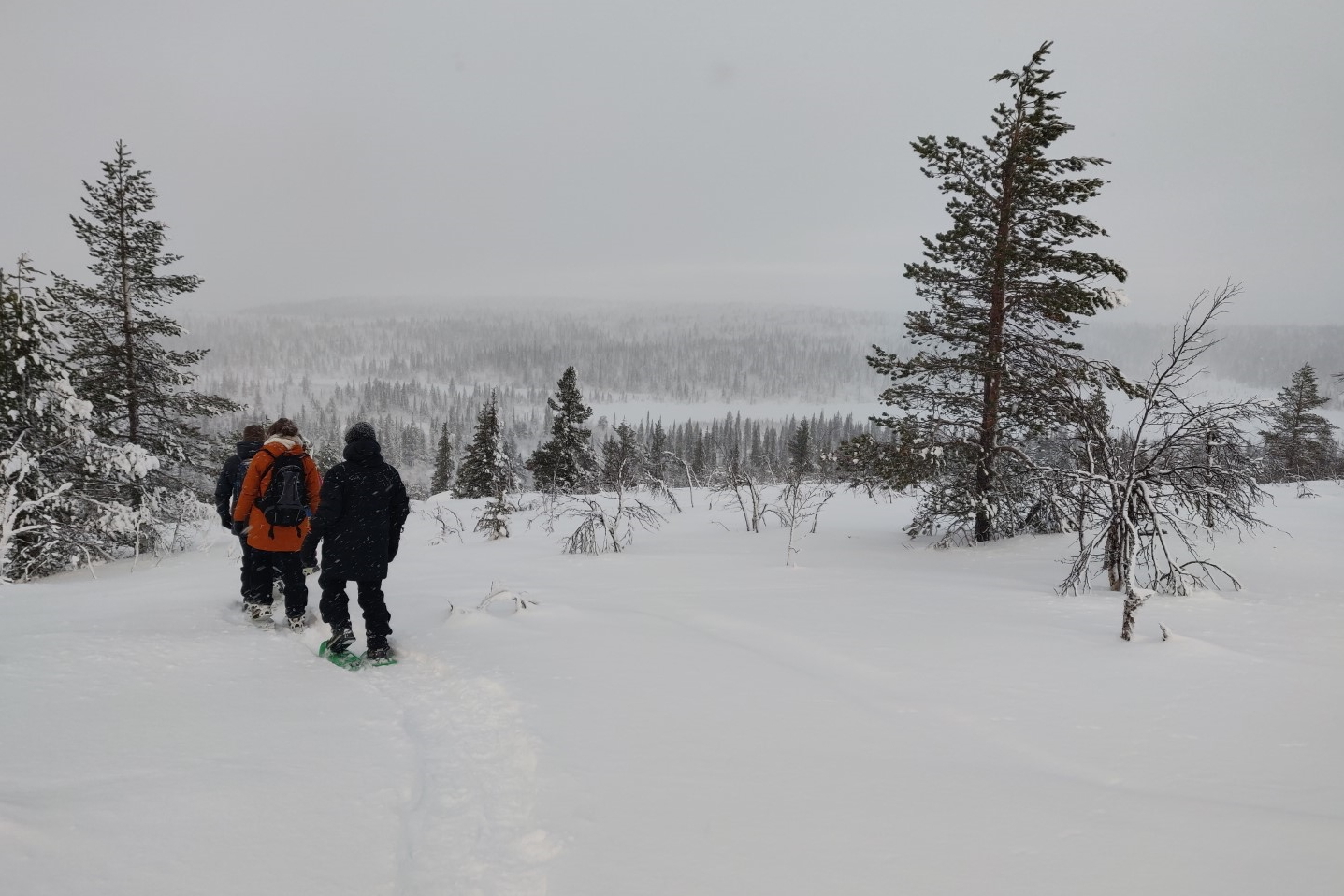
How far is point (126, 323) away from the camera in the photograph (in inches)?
632

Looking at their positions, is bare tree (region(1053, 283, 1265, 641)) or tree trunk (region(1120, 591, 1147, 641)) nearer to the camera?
tree trunk (region(1120, 591, 1147, 641))

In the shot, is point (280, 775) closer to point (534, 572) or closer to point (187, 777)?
point (187, 777)

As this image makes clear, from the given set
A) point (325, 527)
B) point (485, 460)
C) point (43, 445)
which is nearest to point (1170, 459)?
point (325, 527)

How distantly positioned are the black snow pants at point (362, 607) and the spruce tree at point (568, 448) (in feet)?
78.8

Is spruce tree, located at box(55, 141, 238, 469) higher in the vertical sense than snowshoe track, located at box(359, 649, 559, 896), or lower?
higher

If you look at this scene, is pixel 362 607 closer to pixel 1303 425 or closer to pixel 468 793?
pixel 468 793

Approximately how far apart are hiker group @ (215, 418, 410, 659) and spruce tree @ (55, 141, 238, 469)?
13201mm

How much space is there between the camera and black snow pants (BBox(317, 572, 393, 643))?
5176 mm

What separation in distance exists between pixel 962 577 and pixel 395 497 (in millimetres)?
7263

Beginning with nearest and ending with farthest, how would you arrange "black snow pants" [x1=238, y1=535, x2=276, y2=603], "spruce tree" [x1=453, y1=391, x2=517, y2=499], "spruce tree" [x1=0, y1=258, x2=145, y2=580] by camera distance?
"black snow pants" [x1=238, y1=535, x2=276, y2=603], "spruce tree" [x1=0, y1=258, x2=145, y2=580], "spruce tree" [x1=453, y1=391, x2=517, y2=499]

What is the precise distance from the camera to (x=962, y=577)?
8.81 m

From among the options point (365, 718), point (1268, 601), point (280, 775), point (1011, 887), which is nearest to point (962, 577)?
point (1268, 601)

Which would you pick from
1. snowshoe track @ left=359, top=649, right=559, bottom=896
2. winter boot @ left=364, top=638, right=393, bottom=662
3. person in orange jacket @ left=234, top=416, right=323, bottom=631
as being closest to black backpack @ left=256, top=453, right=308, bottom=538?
person in orange jacket @ left=234, top=416, right=323, bottom=631

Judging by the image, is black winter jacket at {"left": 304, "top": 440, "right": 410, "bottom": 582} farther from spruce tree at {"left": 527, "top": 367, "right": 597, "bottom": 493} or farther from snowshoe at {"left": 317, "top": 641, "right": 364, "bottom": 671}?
spruce tree at {"left": 527, "top": 367, "right": 597, "bottom": 493}
